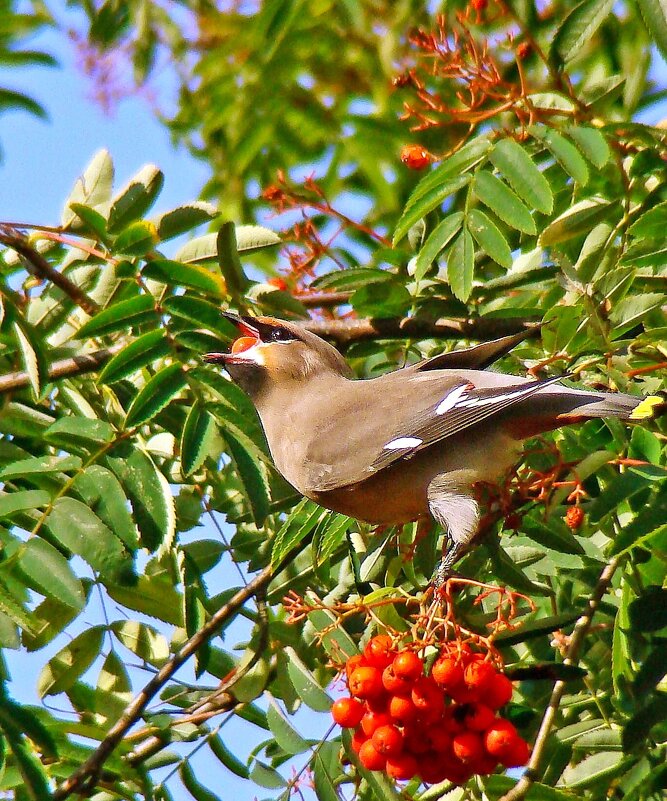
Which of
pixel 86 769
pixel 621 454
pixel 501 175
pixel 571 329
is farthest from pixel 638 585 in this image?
pixel 86 769

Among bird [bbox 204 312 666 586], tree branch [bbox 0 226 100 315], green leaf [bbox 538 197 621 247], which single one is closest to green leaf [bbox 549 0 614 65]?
green leaf [bbox 538 197 621 247]

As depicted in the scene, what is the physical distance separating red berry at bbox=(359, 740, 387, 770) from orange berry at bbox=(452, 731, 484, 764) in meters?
0.18

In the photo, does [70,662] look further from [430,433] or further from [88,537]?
[430,433]

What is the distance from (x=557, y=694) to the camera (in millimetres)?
3252

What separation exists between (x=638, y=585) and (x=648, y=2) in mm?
1526

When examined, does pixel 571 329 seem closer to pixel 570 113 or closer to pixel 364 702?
pixel 570 113

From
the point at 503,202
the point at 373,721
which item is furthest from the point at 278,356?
the point at 373,721

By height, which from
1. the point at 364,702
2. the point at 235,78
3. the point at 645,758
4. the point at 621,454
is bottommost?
the point at 645,758

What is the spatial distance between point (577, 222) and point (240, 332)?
1.15 metres

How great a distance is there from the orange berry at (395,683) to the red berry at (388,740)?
0.10 meters

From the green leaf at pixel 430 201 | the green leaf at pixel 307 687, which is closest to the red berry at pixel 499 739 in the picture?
the green leaf at pixel 307 687

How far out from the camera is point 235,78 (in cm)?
664

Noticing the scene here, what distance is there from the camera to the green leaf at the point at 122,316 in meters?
3.70

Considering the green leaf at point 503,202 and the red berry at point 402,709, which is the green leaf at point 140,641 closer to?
the red berry at point 402,709
